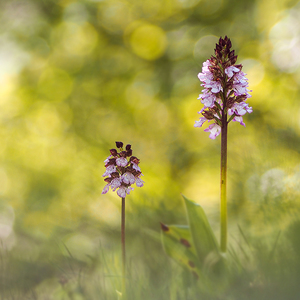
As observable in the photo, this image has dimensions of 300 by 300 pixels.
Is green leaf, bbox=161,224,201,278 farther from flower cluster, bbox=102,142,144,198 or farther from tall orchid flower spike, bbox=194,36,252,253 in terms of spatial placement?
flower cluster, bbox=102,142,144,198

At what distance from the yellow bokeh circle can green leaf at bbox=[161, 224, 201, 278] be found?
3.66 m

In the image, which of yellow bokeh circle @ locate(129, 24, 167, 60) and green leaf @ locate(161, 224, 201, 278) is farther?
yellow bokeh circle @ locate(129, 24, 167, 60)

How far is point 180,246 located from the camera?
102 centimetres

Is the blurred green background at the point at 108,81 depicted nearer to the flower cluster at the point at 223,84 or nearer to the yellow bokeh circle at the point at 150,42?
the yellow bokeh circle at the point at 150,42

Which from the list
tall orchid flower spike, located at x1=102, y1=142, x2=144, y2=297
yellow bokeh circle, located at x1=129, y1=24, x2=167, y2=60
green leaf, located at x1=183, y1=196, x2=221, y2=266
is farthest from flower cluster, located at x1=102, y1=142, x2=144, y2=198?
yellow bokeh circle, located at x1=129, y1=24, x2=167, y2=60

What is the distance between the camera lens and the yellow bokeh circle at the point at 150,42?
4.22 m

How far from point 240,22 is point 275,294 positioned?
422 centimetres

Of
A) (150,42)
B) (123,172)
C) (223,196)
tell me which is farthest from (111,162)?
(150,42)

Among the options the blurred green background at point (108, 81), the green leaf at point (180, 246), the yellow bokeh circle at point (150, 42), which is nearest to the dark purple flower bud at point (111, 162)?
the green leaf at point (180, 246)

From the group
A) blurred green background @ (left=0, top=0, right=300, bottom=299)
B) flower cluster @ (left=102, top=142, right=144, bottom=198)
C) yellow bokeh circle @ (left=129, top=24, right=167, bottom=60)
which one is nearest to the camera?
flower cluster @ (left=102, top=142, right=144, bottom=198)

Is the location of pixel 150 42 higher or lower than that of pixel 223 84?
higher

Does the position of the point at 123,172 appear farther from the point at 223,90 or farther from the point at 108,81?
the point at 108,81

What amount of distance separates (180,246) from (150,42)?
376cm

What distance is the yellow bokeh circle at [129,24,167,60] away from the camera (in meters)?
4.22
